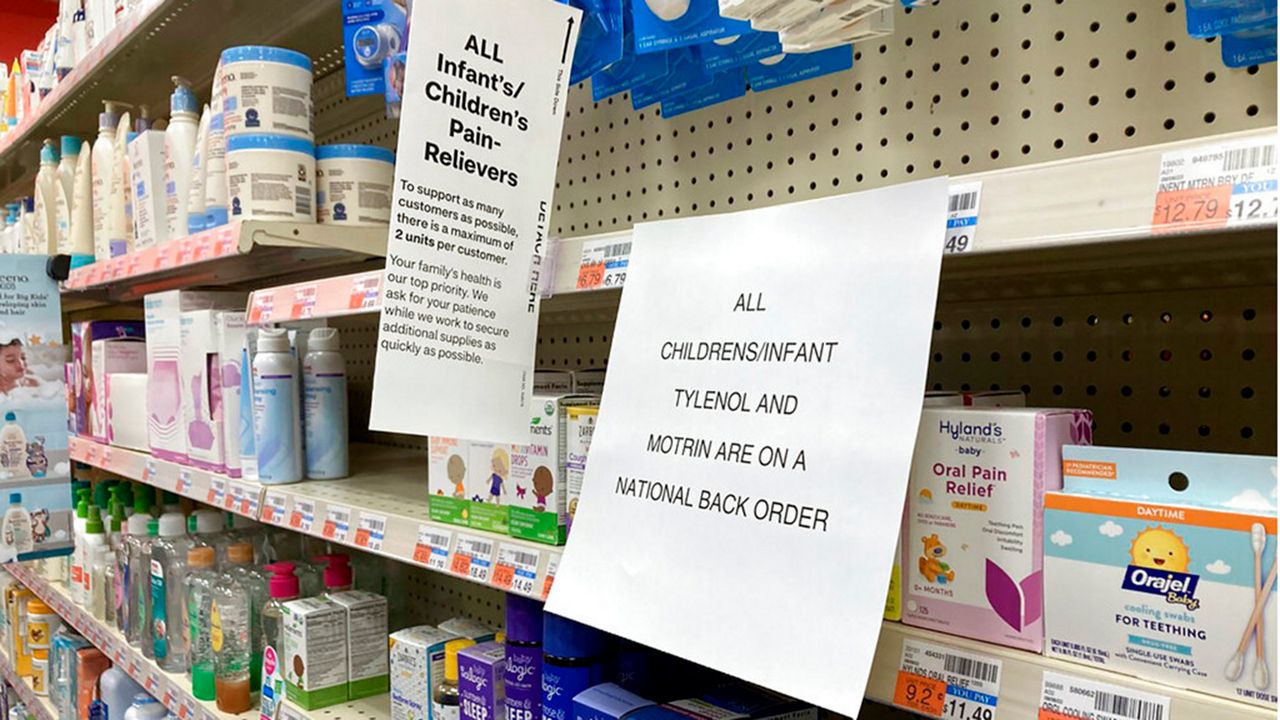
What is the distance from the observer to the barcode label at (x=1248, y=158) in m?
0.51

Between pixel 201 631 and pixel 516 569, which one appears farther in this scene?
pixel 201 631

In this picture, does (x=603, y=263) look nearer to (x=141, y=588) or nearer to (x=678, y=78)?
(x=678, y=78)

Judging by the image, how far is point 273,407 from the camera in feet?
5.31

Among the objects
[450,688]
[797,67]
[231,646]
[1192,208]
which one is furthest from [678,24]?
[231,646]

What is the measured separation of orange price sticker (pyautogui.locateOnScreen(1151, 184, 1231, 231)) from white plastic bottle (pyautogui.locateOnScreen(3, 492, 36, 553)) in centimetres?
273

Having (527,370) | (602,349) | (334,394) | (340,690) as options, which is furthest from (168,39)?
(527,370)

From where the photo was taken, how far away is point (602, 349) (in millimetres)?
1607

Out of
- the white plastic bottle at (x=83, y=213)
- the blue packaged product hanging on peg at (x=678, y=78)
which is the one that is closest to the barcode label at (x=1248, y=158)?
the blue packaged product hanging on peg at (x=678, y=78)

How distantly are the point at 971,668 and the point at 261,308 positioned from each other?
4.20 feet

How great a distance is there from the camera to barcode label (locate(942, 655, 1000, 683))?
0.66 meters

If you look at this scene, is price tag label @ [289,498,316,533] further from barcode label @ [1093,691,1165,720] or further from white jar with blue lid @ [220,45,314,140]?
barcode label @ [1093,691,1165,720]

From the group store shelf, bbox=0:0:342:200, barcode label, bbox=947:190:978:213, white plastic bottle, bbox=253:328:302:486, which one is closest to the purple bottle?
white plastic bottle, bbox=253:328:302:486

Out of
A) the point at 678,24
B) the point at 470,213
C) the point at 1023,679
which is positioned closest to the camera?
the point at 1023,679

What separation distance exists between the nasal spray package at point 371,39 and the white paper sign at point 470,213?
2.06ft
